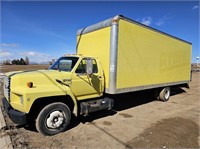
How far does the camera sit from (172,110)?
803cm

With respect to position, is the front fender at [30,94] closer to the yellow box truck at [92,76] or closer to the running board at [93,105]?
the yellow box truck at [92,76]

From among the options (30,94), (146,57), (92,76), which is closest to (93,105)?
(92,76)

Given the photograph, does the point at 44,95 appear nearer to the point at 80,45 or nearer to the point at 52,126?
the point at 52,126

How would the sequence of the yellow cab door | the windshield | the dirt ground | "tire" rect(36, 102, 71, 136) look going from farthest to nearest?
1. the windshield
2. the yellow cab door
3. "tire" rect(36, 102, 71, 136)
4. the dirt ground

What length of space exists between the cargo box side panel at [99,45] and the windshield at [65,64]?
110 centimetres

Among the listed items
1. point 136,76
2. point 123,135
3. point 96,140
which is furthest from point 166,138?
point 136,76

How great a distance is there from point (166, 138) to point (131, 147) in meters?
1.25

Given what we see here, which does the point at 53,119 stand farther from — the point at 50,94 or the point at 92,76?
the point at 92,76

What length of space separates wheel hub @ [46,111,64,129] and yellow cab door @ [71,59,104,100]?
34.9 inches

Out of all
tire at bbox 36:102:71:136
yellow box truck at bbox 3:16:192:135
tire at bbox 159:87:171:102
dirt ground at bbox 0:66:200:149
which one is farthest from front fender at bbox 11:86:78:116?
tire at bbox 159:87:171:102

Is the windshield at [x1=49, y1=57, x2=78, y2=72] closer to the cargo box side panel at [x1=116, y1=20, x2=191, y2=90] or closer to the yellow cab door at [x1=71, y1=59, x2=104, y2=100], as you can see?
the yellow cab door at [x1=71, y1=59, x2=104, y2=100]

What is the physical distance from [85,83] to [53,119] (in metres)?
1.59

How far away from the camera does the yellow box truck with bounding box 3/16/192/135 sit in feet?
15.4

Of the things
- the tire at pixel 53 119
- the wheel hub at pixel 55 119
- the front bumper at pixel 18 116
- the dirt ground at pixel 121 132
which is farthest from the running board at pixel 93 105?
the front bumper at pixel 18 116
